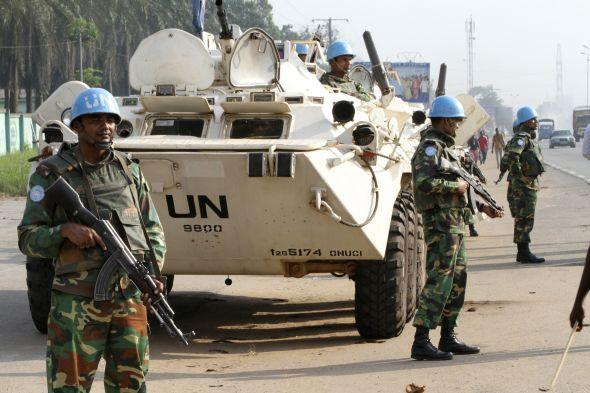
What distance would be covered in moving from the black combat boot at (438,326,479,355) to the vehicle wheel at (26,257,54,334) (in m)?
3.06

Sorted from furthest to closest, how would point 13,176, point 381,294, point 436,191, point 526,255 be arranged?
point 13,176 → point 526,255 → point 381,294 → point 436,191

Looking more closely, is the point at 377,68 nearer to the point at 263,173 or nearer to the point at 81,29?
the point at 263,173

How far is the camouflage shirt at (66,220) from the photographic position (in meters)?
5.18

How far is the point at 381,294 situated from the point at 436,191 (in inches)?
53.1

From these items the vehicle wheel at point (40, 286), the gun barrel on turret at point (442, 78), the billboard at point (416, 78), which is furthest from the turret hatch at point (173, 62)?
the billboard at point (416, 78)

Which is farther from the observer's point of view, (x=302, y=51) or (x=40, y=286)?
Result: (x=302, y=51)

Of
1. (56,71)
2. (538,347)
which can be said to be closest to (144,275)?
(538,347)

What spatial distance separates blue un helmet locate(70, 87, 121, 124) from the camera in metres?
5.32

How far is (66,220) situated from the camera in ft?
17.2

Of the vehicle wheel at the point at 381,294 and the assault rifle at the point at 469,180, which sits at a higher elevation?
the assault rifle at the point at 469,180

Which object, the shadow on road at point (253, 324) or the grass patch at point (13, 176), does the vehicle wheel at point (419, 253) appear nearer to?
the shadow on road at point (253, 324)

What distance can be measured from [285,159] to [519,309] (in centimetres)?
303

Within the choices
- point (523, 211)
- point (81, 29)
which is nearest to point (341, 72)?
point (523, 211)

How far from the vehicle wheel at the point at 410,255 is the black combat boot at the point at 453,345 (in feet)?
4.27
